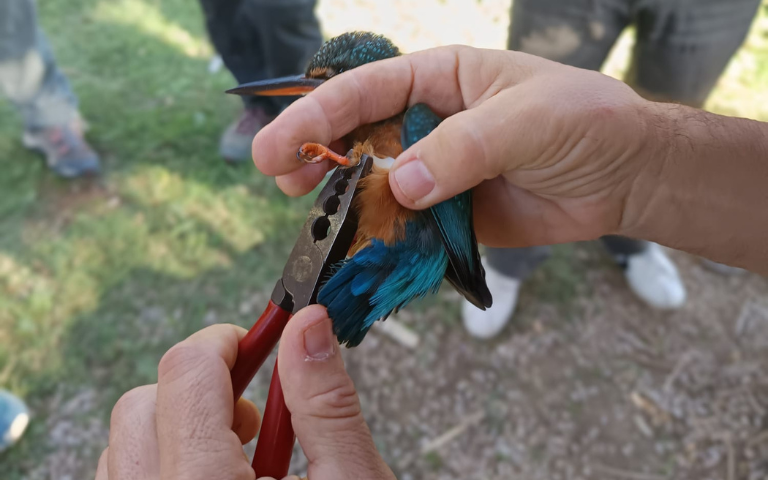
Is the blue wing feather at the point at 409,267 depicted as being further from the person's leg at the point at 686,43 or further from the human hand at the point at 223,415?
the person's leg at the point at 686,43

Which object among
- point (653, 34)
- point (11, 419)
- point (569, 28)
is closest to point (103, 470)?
point (11, 419)

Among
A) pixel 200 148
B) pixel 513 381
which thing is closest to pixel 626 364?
pixel 513 381

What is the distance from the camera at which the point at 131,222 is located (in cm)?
313

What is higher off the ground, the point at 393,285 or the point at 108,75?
the point at 393,285

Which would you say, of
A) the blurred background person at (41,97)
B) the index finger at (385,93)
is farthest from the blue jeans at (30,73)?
the index finger at (385,93)

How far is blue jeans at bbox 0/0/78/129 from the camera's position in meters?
3.09

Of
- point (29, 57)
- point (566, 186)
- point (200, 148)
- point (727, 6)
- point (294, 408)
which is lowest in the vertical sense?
point (200, 148)

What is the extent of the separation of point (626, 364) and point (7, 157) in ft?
13.4

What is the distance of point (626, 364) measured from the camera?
2809 millimetres

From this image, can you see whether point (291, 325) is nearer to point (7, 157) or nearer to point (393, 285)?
point (393, 285)

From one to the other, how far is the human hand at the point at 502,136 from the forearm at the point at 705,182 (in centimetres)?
4

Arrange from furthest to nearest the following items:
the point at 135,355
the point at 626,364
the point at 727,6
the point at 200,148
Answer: the point at 200,148
the point at 626,364
the point at 135,355
the point at 727,6

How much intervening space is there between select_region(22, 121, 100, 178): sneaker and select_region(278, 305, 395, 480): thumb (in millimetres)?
2866

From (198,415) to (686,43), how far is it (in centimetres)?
238
